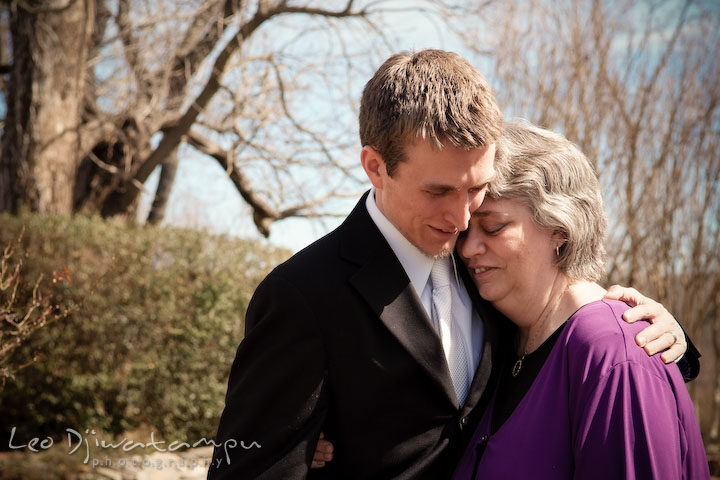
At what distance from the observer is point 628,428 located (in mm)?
1979

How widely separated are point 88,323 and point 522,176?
5.36 m

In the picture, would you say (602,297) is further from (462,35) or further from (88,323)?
(462,35)

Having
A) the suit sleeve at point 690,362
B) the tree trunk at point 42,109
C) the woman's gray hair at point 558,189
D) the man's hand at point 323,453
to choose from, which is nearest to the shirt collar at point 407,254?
the woman's gray hair at point 558,189

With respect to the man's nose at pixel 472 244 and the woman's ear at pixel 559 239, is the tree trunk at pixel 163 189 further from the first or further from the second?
the woman's ear at pixel 559 239

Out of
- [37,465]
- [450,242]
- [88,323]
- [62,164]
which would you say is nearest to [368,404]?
[450,242]

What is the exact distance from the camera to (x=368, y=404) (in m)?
2.19

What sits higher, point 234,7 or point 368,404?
point 234,7

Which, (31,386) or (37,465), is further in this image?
(31,386)

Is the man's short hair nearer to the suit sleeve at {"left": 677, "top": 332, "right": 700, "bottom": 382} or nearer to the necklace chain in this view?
the necklace chain

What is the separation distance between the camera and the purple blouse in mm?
1986

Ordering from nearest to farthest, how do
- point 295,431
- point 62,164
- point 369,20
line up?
1. point 295,431
2. point 62,164
3. point 369,20

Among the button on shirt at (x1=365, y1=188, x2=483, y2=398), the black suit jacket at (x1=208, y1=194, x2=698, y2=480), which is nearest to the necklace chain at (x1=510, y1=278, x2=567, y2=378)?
the button on shirt at (x1=365, y1=188, x2=483, y2=398)

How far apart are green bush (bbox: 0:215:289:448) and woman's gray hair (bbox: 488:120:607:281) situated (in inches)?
194

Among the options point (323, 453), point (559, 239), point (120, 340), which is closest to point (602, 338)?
point (559, 239)
